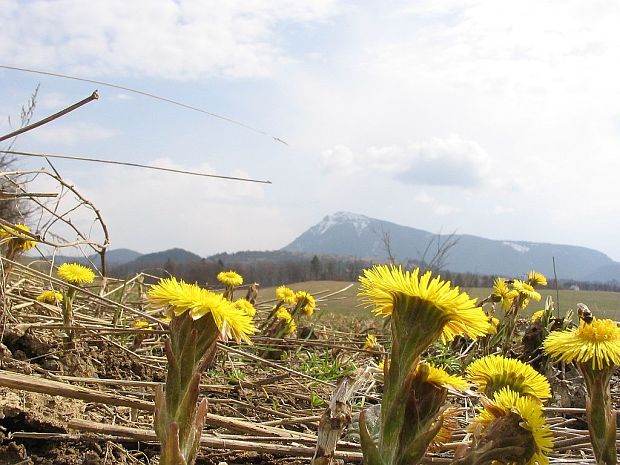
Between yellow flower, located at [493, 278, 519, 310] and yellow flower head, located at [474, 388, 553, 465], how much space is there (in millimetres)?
2371

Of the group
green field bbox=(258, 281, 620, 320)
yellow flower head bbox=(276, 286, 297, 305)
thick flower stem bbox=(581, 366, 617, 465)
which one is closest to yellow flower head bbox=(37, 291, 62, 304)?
yellow flower head bbox=(276, 286, 297, 305)

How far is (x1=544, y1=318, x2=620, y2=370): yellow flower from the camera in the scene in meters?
1.16

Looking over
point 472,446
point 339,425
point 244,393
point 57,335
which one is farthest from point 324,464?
point 57,335

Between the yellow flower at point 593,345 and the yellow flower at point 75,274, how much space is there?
76.2 inches

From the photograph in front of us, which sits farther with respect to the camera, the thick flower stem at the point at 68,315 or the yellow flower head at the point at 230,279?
the yellow flower head at the point at 230,279

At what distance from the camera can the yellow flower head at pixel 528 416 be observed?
1021mm

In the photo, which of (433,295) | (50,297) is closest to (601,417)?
(433,295)

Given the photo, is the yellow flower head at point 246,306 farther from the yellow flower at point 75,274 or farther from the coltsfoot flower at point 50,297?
the coltsfoot flower at point 50,297

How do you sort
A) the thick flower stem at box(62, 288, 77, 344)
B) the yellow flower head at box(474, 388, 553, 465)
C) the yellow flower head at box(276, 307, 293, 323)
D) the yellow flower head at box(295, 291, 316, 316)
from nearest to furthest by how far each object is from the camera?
the yellow flower head at box(474, 388, 553, 465) → the thick flower stem at box(62, 288, 77, 344) → the yellow flower head at box(276, 307, 293, 323) → the yellow flower head at box(295, 291, 316, 316)

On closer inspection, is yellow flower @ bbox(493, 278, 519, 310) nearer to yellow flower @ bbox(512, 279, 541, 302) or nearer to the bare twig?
yellow flower @ bbox(512, 279, 541, 302)

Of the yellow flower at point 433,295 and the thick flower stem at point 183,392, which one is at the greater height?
the yellow flower at point 433,295

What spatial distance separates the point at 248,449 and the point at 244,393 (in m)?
0.72

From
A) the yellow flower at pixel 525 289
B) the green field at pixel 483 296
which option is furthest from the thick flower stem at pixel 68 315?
→ the yellow flower at pixel 525 289

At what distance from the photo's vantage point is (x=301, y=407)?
220 cm
